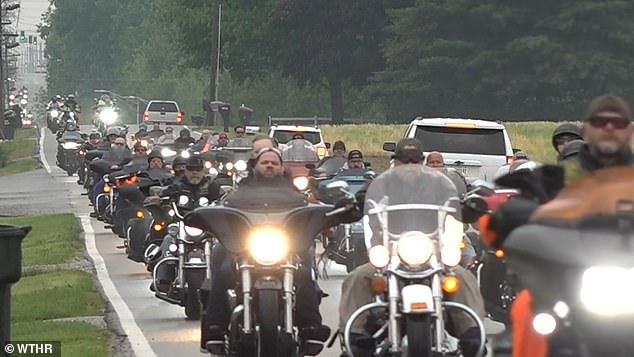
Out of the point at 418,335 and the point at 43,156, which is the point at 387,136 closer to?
the point at 43,156

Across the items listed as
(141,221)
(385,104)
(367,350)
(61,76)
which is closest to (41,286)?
(141,221)

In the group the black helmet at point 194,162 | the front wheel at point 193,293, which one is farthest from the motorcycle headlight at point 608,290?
the black helmet at point 194,162

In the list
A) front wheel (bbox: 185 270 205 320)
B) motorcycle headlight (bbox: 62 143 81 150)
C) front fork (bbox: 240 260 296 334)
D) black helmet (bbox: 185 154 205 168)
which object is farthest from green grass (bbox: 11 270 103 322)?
motorcycle headlight (bbox: 62 143 81 150)

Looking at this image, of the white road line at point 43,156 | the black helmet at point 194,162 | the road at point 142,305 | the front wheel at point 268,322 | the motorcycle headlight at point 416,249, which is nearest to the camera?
the motorcycle headlight at point 416,249

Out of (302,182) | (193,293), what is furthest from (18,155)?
(193,293)

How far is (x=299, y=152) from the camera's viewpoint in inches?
1097

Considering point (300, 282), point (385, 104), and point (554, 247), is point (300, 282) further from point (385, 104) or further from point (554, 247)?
point (385, 104)

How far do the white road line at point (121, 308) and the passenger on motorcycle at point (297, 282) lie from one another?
6.79ft

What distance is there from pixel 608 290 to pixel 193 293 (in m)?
9.50

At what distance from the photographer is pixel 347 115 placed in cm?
9662

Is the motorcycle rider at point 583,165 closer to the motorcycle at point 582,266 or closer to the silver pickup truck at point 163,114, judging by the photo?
the motorcycle at point 582,266

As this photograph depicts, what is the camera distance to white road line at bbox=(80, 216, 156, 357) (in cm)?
1364

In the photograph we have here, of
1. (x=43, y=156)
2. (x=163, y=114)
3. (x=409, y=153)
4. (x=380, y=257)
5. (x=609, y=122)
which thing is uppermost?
(x=609, y=122)

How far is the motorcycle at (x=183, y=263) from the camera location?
14969 mm
